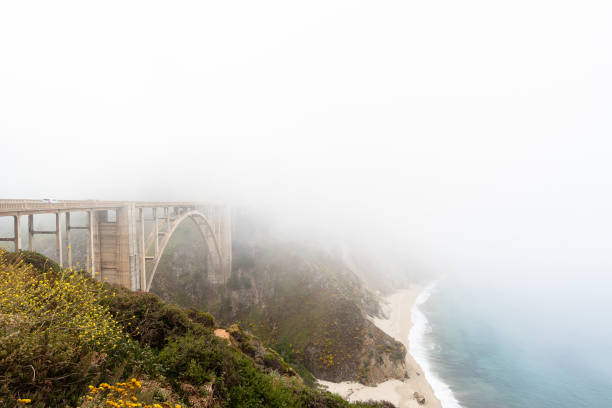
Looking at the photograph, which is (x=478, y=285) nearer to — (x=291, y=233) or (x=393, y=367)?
(x=291, y=233)

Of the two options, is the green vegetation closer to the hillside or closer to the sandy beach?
the sandy beach

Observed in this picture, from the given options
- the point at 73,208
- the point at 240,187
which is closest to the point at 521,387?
the point at 73,208

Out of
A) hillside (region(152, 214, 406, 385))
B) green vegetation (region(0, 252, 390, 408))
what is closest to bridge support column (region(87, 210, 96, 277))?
green vegetation (region(0, 252, 390, 408))

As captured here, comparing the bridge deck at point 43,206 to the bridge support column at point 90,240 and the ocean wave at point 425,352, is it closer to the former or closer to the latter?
the bridge support column at point 90,240

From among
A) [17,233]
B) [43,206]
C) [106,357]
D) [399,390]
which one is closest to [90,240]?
[43,206]

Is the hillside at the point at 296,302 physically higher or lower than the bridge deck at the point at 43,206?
lower

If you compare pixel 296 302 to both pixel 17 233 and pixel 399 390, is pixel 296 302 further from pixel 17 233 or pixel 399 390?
pixel 17 233

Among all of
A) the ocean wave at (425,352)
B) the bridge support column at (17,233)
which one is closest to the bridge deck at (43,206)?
the bridge support column at (17,233)
